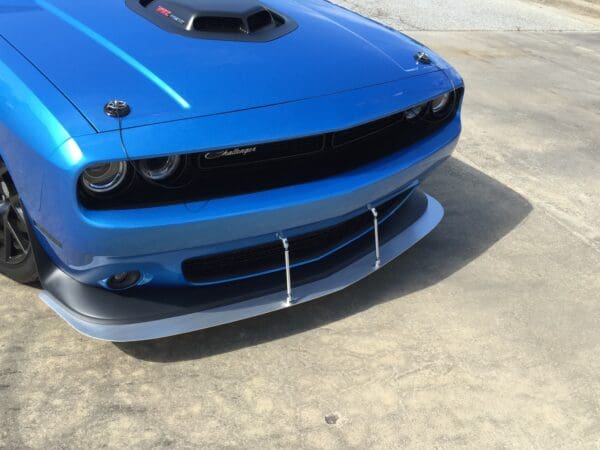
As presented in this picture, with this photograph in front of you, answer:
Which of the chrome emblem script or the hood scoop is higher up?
the hood scoop

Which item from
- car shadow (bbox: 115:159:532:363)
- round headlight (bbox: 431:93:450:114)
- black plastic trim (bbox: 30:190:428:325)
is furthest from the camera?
round headlight (bbox: 431:93:450:114)

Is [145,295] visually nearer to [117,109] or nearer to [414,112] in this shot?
[117,109]

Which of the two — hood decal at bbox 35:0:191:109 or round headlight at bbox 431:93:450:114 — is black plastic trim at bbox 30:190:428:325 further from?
round headlight at bbox 431:93:450:114

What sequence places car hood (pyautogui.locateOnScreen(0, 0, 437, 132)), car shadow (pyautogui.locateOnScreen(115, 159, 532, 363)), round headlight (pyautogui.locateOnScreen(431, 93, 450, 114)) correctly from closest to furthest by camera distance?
car hood (pyautogui.locateOnScreen(0, 0, 437, 132))
car shadow (pyautogui.locateOnScreen(115, 159, 532, 363))
round headlight (pyautogui.locateOnScreen(431, 93, 450, 114))

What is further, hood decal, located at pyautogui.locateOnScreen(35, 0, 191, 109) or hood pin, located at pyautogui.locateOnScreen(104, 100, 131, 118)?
hood decal, located at pyautogui.locateOnScreen(35, 0, 191, 109)

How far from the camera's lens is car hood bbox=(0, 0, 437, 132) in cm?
206

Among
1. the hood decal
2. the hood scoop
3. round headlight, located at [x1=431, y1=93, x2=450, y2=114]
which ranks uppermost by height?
the hood scoop

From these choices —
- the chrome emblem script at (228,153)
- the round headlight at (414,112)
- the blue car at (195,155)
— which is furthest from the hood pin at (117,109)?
the round headlight at (414,112)

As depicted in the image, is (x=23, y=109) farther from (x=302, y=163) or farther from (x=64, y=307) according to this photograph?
(x=302, y=163)

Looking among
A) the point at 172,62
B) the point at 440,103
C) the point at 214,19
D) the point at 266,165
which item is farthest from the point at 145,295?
the point at 440,103

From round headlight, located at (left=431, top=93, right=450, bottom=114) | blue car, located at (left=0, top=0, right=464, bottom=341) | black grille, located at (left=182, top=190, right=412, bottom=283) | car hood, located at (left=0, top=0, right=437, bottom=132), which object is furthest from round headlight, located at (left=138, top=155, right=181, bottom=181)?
round headlight, located at (left=431, top=93, right=450, bottom=114)

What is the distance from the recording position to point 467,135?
4.50 meters

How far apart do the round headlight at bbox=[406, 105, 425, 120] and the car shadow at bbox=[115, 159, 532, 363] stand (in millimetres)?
681

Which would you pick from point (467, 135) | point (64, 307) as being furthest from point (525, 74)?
point (64, 307)
